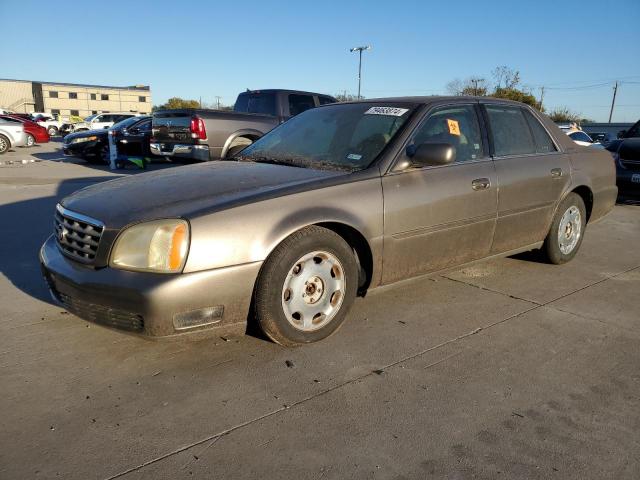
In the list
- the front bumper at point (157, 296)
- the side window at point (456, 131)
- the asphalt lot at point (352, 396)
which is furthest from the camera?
the side window at point (456, 131)

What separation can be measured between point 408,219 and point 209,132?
7.62m

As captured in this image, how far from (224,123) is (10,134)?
1199 cm

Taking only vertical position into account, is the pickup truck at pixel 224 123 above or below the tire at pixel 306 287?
above

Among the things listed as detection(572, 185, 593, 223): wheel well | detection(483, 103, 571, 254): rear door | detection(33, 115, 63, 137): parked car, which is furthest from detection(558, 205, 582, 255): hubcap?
detection(33, 115, 63, 137): parked car

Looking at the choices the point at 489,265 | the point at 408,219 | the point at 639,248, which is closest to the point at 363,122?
the point at 408,219

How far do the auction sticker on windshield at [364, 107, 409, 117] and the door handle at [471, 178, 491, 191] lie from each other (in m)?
0.75

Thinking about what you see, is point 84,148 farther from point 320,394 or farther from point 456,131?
point 320,394

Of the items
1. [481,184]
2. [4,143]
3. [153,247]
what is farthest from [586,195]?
[4,143]

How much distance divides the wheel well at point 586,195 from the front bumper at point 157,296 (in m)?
3.60

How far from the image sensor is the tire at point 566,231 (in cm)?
466

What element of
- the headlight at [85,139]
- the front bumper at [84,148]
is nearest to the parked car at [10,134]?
the front bumper at [84,148]

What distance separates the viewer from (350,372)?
2.79m

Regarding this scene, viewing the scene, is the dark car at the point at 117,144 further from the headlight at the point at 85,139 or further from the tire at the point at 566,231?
the tire at the point at 566,231

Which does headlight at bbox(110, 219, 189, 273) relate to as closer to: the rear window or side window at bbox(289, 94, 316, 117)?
the rear window
